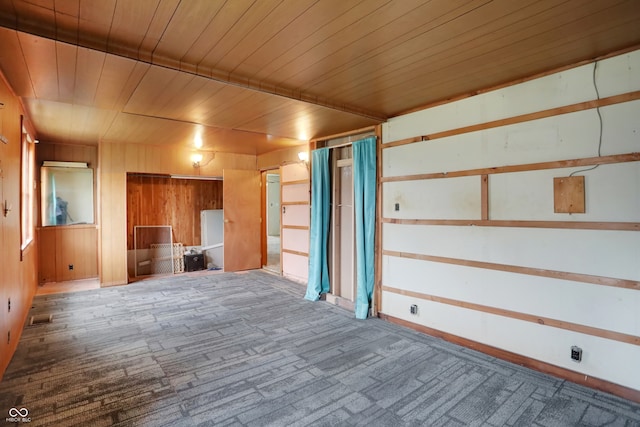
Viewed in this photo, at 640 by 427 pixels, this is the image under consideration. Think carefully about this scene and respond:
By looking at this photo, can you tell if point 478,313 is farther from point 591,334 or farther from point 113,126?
point 113,126

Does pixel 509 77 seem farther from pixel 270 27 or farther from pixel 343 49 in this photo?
pixel 270 27

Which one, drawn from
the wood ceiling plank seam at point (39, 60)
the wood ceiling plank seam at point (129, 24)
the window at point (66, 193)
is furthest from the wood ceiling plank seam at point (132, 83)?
the window at point (66, 193)

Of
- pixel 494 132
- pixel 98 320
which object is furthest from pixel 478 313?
pixel 98 320

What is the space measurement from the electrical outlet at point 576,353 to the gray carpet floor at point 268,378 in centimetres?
20

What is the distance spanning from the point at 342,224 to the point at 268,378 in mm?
2640

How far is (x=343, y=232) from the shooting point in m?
4.91

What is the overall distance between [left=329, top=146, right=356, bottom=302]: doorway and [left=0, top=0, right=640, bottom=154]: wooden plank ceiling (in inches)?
45.9

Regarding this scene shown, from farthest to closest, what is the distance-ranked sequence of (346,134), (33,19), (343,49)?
(346,134), (343,49), (33,19)

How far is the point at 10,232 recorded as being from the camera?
3006 mm

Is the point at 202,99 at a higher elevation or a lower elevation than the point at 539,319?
higher

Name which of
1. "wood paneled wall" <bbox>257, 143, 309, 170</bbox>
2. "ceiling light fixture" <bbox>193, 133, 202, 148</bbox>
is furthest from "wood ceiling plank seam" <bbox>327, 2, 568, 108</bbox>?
"ceiling light fixture" <bbox>193, 133, 202, 148</bbox>

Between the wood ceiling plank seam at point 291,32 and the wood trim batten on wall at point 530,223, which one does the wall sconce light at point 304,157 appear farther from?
the wood ceiling plank seam at point 291,32

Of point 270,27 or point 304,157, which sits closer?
point 270,27

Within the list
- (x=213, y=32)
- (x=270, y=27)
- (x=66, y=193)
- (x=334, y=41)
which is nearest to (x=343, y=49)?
(x=334, y=41)
